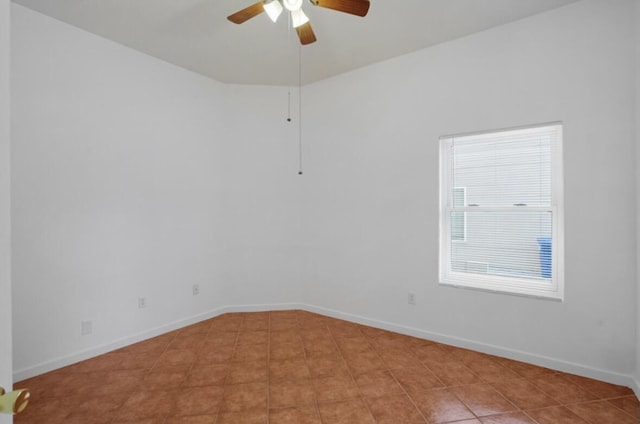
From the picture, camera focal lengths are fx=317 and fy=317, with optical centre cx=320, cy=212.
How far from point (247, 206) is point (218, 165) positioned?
0.62 meters

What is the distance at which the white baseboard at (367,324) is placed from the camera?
2.40 metres

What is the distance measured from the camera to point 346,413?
6.68 feet

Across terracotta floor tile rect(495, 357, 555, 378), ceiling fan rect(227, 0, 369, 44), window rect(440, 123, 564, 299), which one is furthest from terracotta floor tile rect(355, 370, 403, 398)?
ceiling fan rect(227, 0, 369, 44)

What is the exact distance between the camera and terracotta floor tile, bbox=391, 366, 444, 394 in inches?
91.9

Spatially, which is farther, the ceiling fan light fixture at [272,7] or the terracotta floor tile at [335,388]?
the terracotta floor tile at [335,388]

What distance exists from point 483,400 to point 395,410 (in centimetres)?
64

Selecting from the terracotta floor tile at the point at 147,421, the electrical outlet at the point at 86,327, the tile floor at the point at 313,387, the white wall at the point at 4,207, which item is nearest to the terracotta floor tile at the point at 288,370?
the tile floor at the point at 313,387

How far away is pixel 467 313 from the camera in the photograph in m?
2.96

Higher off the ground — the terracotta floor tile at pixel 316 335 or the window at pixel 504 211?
the window at pixel 504 211

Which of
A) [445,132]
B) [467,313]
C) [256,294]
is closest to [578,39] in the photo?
[445,132]

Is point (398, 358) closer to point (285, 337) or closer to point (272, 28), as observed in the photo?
point (285, 337)

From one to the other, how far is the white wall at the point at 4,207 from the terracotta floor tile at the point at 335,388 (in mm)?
1900

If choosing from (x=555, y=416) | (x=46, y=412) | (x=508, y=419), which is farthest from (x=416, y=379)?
(x=46, y=412)

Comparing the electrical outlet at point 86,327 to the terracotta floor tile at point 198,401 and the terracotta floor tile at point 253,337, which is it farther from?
the terracotta floor tile at point 253,337
